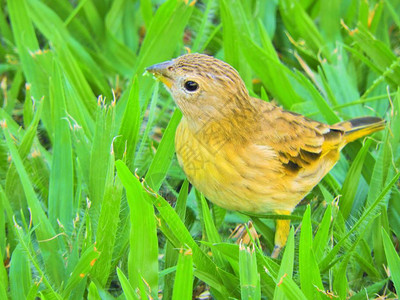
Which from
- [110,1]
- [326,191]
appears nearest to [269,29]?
[110,1]

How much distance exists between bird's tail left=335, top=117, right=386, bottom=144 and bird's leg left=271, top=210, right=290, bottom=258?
624 millimetres

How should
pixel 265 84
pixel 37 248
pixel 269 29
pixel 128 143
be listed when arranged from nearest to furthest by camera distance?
pixel 37 248 < pixel 128 143 < pixel 265 84 < pixel 269 29

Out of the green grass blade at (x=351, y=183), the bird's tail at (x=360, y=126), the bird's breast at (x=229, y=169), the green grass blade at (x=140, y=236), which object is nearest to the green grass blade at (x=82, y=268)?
the green grass blade at (x=140, y=236)

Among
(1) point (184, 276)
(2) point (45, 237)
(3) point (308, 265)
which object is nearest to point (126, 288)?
(1) point (184, 276)

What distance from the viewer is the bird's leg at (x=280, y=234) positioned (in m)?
3.17

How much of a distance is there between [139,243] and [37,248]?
2.05ft

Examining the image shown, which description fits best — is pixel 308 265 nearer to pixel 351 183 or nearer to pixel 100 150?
pixel 351 183

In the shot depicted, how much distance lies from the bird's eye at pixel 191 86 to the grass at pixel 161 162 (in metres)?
0.30

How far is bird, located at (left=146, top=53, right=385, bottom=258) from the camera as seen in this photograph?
2.89 meters

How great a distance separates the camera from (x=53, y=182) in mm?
3062

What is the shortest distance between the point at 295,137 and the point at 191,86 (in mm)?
696

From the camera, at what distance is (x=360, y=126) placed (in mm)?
3545

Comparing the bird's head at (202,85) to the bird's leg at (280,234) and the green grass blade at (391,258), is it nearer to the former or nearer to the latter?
the bird's leg at (280,234)

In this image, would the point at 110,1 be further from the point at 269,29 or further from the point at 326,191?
the point at 326,191
